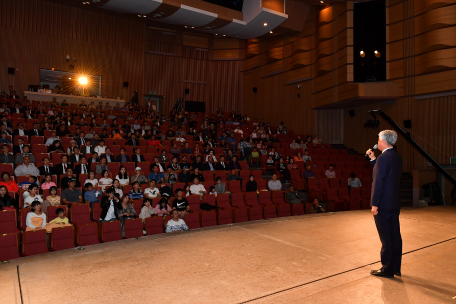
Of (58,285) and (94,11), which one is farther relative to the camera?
(94,11)

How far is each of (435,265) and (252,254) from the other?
1.55 m

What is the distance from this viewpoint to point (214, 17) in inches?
520

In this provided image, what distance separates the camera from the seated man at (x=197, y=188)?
6.82m

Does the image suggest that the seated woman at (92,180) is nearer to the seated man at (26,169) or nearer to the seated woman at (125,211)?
the seated man at (26,169)

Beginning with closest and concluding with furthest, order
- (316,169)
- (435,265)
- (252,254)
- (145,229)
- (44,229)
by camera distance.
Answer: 1. (435,265)
2. (252,254)
3. (44,229)
4. (145,229)
5. (316,169)

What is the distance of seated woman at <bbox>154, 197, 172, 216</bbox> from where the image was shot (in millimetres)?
5766

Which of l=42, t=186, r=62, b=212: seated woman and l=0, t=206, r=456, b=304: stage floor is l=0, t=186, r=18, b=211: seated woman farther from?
l=0, t=206, r=456, b=304: stage floor

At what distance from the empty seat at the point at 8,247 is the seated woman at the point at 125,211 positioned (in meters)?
1.53

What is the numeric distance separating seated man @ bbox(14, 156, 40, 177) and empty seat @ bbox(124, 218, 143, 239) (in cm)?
259

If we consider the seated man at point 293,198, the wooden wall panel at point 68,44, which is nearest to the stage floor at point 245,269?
the seated man at point 293,198

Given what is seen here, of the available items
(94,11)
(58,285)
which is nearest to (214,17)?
(94,11)

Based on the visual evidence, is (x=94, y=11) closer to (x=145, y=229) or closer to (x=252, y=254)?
(x=145, y=229)

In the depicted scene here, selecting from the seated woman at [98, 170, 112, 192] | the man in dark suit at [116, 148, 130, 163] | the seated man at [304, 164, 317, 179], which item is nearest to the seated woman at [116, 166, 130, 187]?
the seated woman at [98, 170, 112, 192]

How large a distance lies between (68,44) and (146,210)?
11.3 meters
